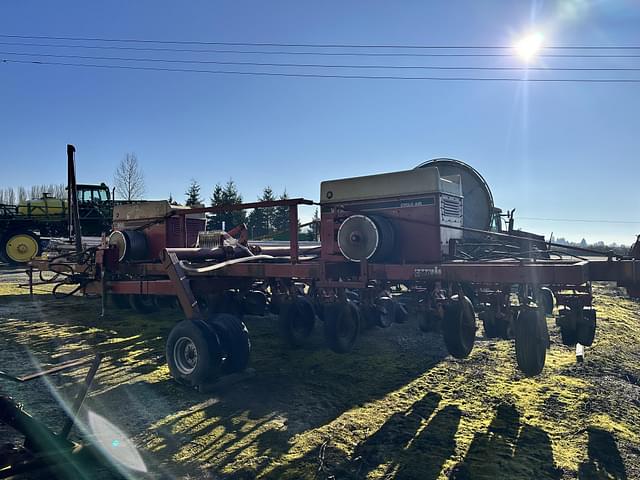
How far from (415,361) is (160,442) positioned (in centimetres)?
384

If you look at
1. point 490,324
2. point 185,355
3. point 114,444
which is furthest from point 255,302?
point 114,444

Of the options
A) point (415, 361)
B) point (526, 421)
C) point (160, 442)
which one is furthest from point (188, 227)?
point (526, 421)

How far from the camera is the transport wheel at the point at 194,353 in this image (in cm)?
508

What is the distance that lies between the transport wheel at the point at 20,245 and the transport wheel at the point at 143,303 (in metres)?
11.0

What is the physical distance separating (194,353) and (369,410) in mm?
2099

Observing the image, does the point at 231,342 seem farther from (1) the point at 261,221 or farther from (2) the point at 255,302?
(1) the point at 261,221

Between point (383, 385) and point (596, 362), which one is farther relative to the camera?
point (596, 362)

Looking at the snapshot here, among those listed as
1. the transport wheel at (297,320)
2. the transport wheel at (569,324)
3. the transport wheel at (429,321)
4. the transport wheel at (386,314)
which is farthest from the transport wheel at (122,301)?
the transport wheel at (569,324)

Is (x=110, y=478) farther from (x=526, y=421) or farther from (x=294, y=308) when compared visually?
(x=294, y=308)

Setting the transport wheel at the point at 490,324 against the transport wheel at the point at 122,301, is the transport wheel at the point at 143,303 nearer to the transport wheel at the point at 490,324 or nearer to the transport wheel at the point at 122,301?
the transport wheel at the point at 122,301

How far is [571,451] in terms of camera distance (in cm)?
379

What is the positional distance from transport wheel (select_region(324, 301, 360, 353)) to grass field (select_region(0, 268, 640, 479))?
0.32 metres

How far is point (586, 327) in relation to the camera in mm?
4727

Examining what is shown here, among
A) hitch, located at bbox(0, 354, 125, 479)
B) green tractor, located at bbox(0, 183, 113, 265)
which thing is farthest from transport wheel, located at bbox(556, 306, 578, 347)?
green tractor, located at bbox(0, 183, 113, 265)
